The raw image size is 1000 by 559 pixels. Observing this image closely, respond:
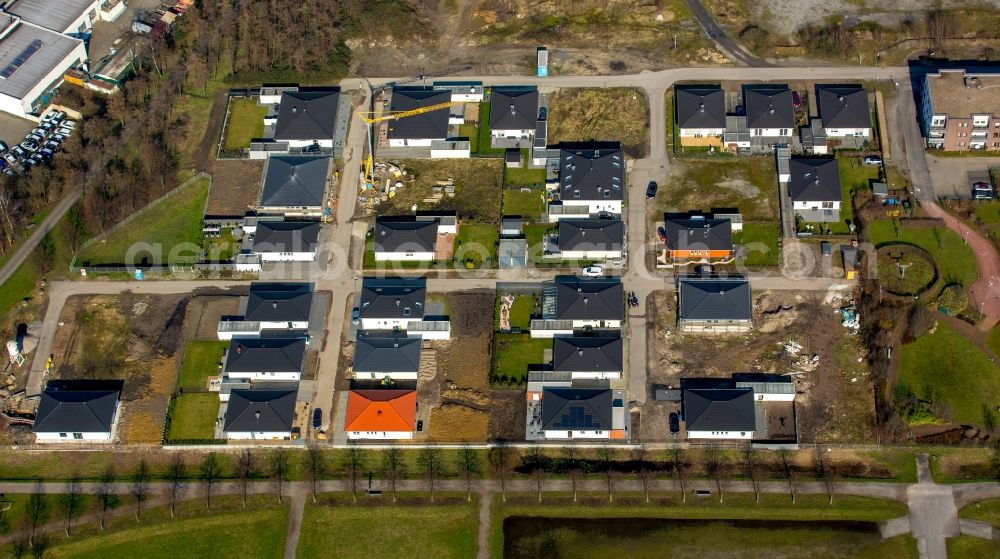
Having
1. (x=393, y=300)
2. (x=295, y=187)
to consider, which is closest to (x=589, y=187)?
(x=393, y=300)

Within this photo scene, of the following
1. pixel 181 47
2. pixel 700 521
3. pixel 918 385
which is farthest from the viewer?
pixel 181 47

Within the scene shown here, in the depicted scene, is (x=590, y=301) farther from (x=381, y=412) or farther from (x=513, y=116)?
(x=513, y=116)

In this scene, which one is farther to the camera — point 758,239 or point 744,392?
point 758,239

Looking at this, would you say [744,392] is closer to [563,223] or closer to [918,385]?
[918,385]

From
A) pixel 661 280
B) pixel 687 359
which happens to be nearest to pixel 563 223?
pixel 661 280

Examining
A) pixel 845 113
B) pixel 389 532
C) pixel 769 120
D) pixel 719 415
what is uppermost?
pixel 845 113

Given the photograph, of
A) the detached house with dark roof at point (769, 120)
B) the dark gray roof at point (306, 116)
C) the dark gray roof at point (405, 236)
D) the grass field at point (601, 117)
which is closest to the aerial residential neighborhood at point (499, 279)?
the dark gray roof at point (405, 236)

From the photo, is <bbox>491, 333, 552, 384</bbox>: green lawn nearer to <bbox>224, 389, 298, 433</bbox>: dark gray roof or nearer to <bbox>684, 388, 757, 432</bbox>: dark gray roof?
<bbox>684, 388, 757, 432</bbox>: dark gray roof
